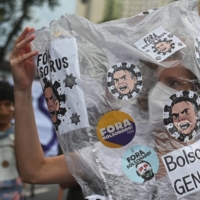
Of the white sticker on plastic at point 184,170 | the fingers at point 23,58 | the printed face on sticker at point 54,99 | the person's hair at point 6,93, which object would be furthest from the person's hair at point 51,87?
the person's hair at point 6,93

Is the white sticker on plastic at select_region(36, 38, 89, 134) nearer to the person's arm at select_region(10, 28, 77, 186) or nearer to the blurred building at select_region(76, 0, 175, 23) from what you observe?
the person's arm at select_region(10, 28, 77, 186)

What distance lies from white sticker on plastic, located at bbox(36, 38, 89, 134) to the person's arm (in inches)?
8.2

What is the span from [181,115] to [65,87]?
1.08ft

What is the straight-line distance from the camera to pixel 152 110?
112 cm

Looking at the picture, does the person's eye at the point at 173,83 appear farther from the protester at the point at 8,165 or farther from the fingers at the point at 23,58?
the protester at the point at 8,165

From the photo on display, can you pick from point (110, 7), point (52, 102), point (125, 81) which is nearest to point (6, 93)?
point (52, 102)

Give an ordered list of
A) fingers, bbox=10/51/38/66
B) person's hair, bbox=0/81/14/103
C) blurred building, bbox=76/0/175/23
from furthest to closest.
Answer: blurred building, bbox=76/0/175/23 < person's hair, bbox=0/81/14/103 < fingers, bbox=10/51/38/66

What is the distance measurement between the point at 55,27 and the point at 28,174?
0.50 meters

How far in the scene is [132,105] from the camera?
113 centimetres

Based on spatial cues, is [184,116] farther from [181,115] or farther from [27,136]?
[27,136]

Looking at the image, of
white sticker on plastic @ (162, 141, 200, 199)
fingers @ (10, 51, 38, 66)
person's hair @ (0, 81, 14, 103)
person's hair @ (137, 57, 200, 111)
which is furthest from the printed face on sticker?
person's hair @ (0, 81, 14, 103)

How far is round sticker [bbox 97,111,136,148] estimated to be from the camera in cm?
111

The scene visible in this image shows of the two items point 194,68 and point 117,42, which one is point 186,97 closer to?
point 194,68

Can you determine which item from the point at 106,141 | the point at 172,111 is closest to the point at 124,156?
the point at 106,141
